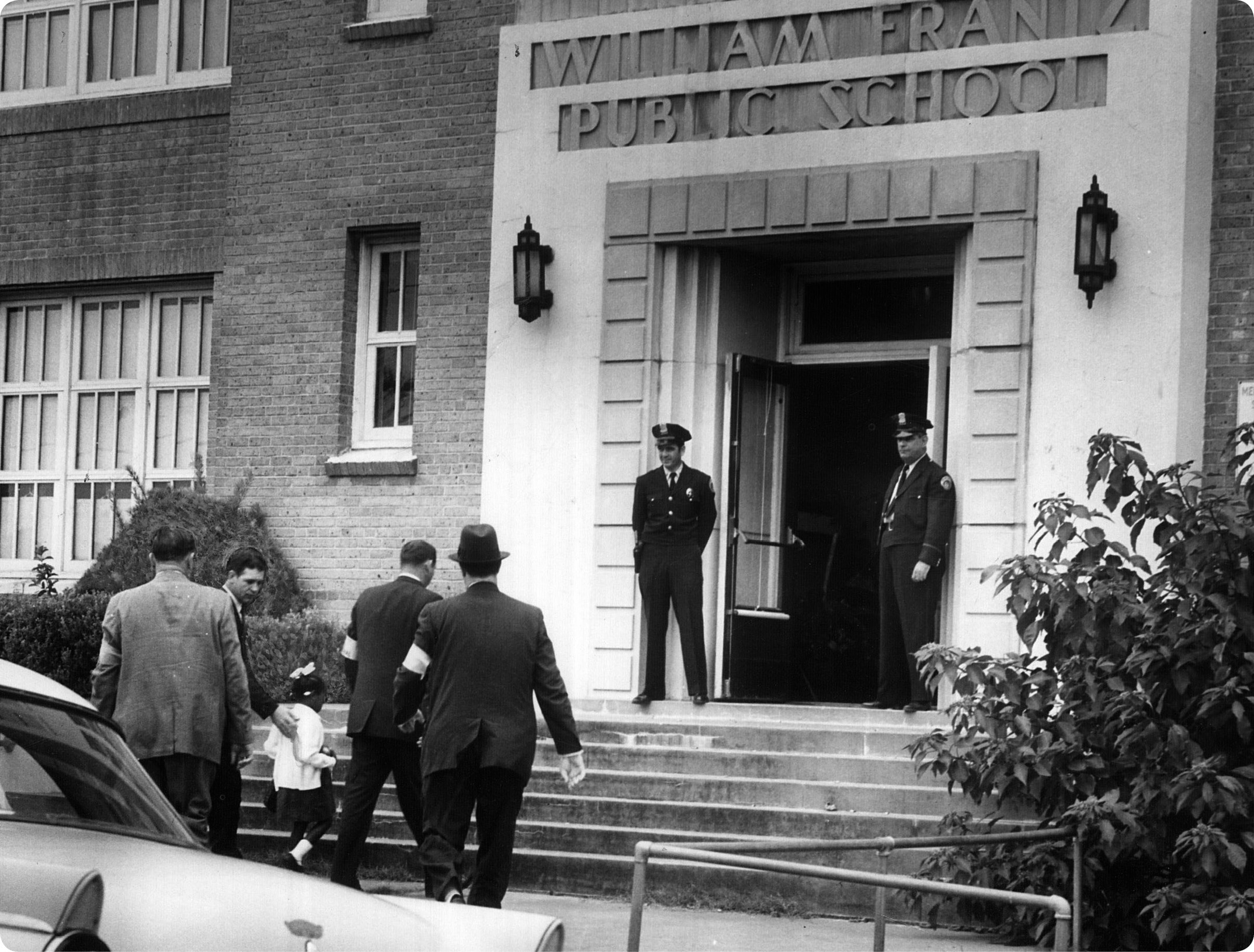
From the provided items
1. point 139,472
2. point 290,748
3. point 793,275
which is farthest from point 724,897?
point 139,472

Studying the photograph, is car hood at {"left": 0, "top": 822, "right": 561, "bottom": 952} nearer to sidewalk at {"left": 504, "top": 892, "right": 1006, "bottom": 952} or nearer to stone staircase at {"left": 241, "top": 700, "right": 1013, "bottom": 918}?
sidewalk at {"left": 504, "top": 892, "right": 1006, "bottom": 952}

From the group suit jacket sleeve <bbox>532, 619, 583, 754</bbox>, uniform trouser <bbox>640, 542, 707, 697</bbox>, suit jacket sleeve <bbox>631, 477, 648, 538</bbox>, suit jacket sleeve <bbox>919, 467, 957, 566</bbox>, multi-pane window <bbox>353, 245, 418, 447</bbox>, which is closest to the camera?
suit jacket sleeve <bbox>532, 619, 583, 754</bbox>

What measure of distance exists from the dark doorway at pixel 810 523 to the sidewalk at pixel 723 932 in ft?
13.4

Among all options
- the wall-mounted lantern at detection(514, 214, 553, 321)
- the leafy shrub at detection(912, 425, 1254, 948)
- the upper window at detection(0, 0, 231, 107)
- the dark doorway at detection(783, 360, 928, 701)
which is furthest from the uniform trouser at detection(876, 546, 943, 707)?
the upper window at detection(0, 0, 231, 107)

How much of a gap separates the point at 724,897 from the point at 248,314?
24.9 ft

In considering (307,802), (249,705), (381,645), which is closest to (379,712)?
(381,645)

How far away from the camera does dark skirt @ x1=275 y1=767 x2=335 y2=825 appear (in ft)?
35.4

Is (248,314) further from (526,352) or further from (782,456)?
→ (782,456)

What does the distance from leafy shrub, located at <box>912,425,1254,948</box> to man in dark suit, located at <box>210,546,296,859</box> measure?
3236mm

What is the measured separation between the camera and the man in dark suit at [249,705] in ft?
30.5

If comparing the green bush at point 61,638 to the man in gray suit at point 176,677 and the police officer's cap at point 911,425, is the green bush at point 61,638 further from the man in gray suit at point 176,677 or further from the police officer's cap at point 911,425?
the police officer's cap at point 911,425

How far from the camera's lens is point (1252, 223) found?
12742 mm

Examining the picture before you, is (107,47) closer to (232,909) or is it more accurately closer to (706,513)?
(706,513)

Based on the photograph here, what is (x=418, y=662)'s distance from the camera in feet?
29.2
